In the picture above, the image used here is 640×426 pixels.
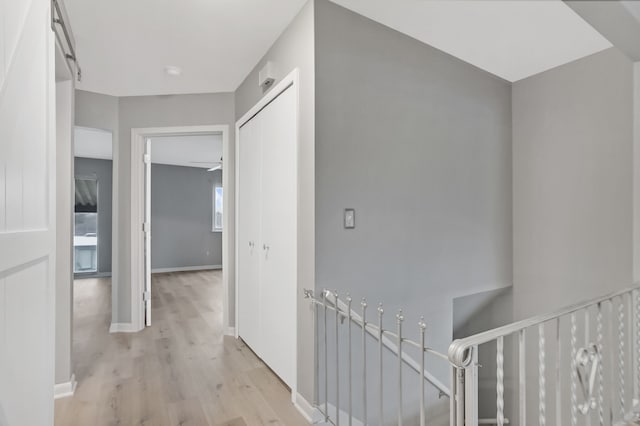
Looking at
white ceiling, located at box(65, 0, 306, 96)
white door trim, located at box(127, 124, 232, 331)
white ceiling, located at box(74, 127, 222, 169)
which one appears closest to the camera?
white ceiling, located at box(65, 0, 306, 96)

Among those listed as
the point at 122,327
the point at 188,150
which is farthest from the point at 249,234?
the point at 188,150

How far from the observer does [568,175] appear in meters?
1.44

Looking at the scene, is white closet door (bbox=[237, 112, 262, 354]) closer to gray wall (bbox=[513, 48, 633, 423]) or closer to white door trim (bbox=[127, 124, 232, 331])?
white door trim (bbox=[127, 124, 232, 331])

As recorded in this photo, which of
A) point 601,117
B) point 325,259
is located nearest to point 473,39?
point 601,117

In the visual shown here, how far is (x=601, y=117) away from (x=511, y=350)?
1.82 m

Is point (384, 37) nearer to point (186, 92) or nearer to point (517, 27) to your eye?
point (517, 27)

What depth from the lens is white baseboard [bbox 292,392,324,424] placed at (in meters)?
1.93

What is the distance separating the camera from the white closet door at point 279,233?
Result: 2.19 metres

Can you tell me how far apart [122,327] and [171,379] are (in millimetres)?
1418

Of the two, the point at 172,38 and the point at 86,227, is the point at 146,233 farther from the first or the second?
the point at 86,227

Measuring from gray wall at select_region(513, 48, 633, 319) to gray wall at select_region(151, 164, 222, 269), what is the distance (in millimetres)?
7104

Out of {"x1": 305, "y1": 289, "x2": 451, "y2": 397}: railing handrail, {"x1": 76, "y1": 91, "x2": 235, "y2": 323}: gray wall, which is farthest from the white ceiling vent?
{"x1": 305, "y1": 289, "x2": 451, "y2": 397}: railing handrail

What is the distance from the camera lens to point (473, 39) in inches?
44.1

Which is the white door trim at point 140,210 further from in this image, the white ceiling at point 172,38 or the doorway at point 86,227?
the doorway at point 86,227
